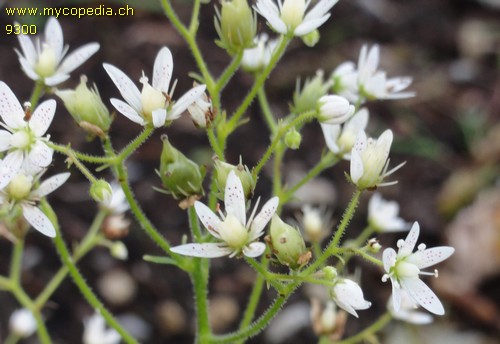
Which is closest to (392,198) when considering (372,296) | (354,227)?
(354,227)

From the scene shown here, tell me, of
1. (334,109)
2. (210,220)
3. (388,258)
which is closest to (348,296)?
(388,258)

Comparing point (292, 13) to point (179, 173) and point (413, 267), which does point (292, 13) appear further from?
point (413, 267)

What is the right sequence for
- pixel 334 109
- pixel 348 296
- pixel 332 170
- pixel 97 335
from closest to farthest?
pixel 348 296
pixel 334 109
pixel 97 335
pixel 332 170

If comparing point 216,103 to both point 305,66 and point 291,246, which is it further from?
point 305,66

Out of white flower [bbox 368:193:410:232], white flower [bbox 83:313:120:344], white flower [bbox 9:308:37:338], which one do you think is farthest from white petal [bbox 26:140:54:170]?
white flower [bbox 9:308:37:338]

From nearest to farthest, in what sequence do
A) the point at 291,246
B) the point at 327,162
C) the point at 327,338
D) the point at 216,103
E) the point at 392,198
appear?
1. the point at 291,246
2. the point at 216,103
3. the point at 327,162
4. the point at 327,338
5. the point at 392,198

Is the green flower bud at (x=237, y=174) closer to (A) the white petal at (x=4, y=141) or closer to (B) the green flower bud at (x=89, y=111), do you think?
(B) the green flower bud at (x=89, y=111)

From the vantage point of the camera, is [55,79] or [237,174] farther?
[55,79]
